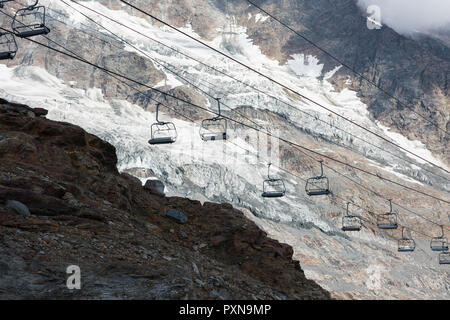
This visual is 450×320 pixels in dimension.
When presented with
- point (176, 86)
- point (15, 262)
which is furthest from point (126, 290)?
point (176, 86)

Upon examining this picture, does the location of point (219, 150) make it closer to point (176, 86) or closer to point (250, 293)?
point (176, 86)

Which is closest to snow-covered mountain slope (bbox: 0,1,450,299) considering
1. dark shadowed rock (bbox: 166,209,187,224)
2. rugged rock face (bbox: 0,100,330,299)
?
rugged rock face (bbox: 0,100,330,299)

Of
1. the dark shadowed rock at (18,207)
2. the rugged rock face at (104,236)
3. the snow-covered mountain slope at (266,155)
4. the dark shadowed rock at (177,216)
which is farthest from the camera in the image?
the snow-covered mountain slope at (266,155)

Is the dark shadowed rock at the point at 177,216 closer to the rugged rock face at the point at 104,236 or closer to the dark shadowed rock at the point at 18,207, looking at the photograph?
the rugged rock face at the point at 104,236

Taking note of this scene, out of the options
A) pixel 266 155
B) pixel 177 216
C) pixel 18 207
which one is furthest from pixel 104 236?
pixel 266 155

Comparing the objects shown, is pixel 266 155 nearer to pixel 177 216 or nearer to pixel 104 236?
pixel 177 216

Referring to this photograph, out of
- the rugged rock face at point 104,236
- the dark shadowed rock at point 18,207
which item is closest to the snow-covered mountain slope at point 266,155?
the rugged rock face at point 104,236

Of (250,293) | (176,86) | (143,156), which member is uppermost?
(176,86)
